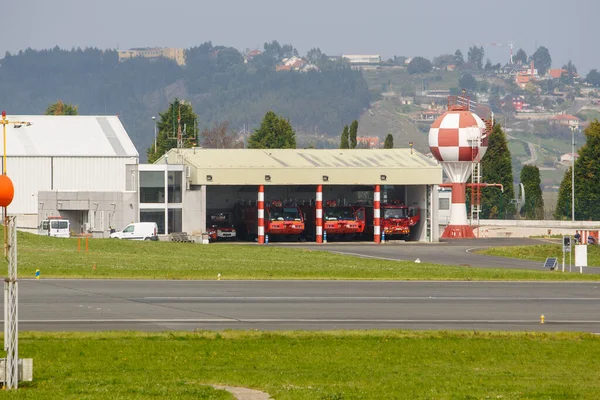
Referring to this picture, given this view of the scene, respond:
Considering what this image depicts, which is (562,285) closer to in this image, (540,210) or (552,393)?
(552,393)

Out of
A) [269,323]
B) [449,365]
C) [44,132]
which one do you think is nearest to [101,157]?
[44,132]

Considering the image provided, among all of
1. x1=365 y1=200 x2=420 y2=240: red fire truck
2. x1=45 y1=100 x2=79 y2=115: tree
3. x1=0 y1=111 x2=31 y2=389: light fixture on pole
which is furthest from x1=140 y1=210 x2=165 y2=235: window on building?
x1=45 y1=100 x2=79 y2=115: tree

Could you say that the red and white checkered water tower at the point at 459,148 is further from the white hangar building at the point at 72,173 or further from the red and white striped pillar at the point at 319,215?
the white hangar building at the point at 72,173

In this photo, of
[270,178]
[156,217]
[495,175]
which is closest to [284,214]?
[270,178]

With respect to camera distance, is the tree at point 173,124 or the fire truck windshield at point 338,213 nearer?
the fire truck windshield at point 338,213

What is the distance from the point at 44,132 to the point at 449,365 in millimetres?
71468

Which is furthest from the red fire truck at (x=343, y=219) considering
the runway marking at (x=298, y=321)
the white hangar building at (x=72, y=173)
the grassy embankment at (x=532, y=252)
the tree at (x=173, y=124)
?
the tree at (x=173, y=124)

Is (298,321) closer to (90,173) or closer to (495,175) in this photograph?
(90,173)

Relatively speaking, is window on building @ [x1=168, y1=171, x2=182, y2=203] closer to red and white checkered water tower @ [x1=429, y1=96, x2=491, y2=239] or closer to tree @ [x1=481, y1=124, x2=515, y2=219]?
red and white checkered water tower @ [x1=429, y1=96, x2=491, y2=239]

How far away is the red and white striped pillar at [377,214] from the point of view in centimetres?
8414

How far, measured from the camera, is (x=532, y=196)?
11775 cm

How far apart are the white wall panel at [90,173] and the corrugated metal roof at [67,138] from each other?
472 millimetres

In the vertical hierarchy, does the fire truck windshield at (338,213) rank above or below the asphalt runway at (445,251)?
above

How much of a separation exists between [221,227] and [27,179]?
15.2 meters
